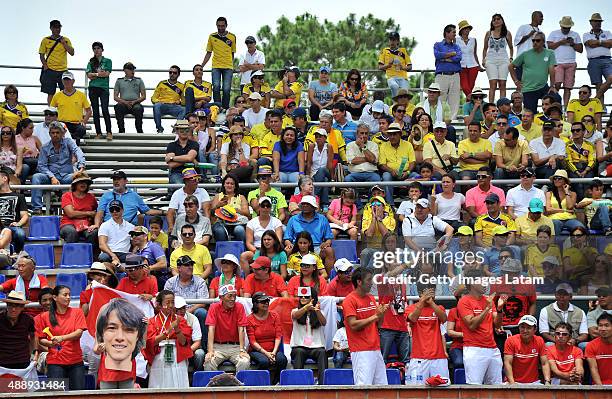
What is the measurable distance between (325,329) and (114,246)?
352 centimetres

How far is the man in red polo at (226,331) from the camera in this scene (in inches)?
666

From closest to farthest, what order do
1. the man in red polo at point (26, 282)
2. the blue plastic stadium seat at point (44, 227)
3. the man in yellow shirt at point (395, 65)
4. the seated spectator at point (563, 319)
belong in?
the man in red polo at point (26, 282), the seated spectator at point (563, 319), the blue plastic stadium seat at point (44, 227), the man in yellow shirt at point (395, 65)

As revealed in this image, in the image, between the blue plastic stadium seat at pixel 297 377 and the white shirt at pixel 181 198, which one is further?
the white shirt at pixel 181 198

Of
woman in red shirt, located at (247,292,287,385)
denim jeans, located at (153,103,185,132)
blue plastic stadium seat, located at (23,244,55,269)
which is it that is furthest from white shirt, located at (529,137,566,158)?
blue plastic stadium seat, located at (23,244,55,269)

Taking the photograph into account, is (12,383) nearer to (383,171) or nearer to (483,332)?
(483,332)

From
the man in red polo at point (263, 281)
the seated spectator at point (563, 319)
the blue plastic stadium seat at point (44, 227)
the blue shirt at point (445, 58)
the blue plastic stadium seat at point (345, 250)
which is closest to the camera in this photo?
the seated spectator at point (563, 319)

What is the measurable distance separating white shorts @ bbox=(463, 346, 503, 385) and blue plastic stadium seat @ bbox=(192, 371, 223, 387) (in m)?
2.88

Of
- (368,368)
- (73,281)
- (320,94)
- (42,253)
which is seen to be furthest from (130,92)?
(368,368)

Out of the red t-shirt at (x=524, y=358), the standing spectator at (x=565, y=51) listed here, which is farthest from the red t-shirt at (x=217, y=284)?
the standing spectator at (x=565, y=51)

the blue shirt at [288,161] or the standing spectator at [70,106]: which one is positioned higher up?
the standing spectator at [70,106]

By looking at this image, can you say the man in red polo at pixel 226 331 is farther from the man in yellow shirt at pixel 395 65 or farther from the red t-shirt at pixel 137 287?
the man in yellow shirt at pixel 395 65

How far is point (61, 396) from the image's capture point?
51.5ft

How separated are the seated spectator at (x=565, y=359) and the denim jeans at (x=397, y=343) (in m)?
1.66

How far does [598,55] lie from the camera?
85.8 ft
